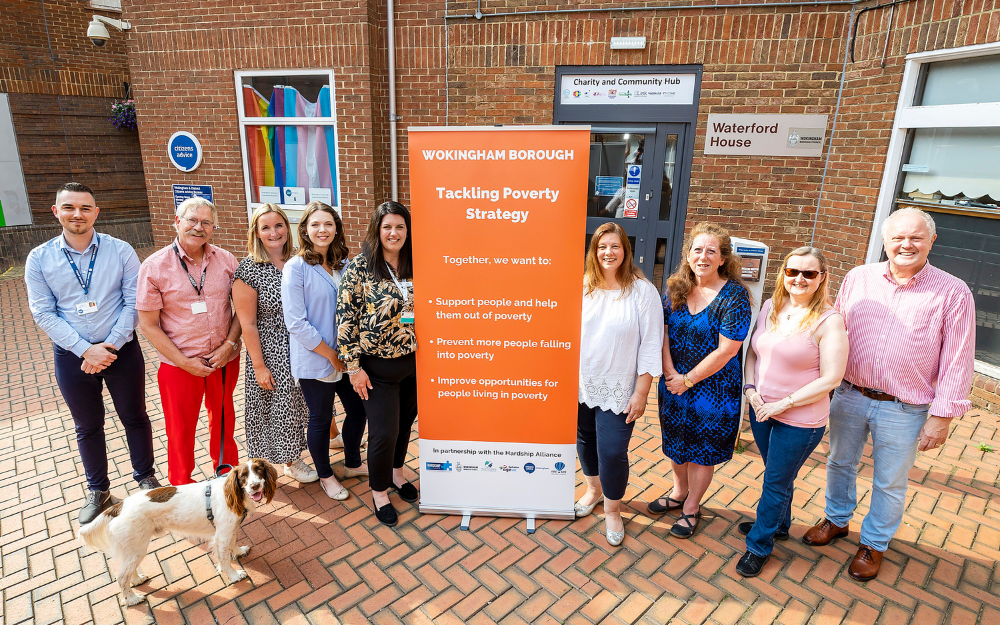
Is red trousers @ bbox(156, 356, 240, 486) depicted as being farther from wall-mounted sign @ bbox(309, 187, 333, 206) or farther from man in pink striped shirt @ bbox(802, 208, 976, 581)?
wall-mounted sign @ bbox(309, 187, 333, 206)

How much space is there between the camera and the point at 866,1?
218 inches

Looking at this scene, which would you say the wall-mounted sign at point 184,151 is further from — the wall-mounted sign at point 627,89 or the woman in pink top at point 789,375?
the woman in pink top at point 789,375

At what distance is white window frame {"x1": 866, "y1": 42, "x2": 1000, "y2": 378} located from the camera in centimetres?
475

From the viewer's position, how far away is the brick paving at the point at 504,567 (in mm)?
2756

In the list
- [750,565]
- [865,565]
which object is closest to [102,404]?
[750,565]

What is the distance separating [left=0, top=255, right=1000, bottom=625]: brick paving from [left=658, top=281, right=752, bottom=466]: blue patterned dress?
0.63m

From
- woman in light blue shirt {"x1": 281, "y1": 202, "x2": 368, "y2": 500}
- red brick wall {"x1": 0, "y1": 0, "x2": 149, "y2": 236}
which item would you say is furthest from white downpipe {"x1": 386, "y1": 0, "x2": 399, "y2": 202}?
red brick wall {"x1": 0, "y1": 0, "x2": 149, "y2": 236}

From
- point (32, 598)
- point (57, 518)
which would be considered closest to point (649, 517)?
point (32, 598)

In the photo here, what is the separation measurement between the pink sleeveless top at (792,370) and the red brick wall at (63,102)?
13.1 m

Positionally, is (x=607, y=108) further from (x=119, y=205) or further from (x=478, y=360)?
(x=119, y=205)

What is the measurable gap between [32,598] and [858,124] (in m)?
7.70

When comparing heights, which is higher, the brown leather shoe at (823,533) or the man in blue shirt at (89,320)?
the man in blue shirt at (89,320)

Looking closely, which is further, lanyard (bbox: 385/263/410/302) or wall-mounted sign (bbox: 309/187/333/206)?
wall-mounted sign (bbox: 309/187/333/206)

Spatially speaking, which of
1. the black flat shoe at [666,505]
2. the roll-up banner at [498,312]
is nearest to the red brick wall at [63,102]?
the roll-up banner at [498,312]
